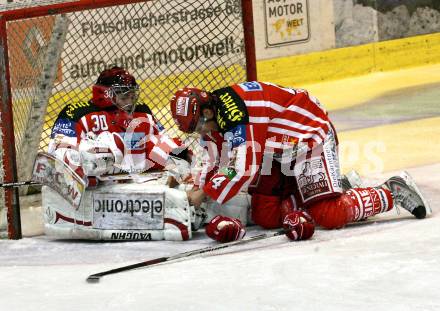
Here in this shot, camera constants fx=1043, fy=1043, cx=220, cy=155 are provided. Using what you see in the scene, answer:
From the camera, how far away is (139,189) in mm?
4262

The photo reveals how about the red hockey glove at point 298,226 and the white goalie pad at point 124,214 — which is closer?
the red hockey glove at point 298,226

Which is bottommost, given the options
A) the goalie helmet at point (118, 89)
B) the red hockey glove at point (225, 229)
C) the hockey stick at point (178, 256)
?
the hockey stick at point (178, 256)

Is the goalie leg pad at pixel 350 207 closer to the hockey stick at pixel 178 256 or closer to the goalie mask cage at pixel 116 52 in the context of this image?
the hockey stick at pixel 178 256

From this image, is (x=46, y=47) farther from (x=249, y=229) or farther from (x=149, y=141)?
(x=249, y=229)

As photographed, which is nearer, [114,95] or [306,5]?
[114,95]

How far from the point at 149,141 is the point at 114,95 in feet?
1.11

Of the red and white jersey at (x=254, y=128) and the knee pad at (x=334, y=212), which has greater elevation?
the red and white jersey at (x=254, y=128)

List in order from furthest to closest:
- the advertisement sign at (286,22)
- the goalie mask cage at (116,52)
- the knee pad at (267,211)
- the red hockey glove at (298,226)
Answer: the advertisement sign at (286,22)
the goalie mask cage at (116,52)
the knee pad at (267,211)
the red hockey glove at (298,226)

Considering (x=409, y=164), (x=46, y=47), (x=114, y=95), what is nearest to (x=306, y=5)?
(x=409, y=164)

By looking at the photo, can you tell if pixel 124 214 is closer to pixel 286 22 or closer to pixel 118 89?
pixel 118 89

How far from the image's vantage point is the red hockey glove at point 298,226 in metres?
3.94

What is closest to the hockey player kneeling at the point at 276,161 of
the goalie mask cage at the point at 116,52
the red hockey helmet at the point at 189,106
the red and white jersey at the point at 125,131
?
the red hockey helmet at the point at 189,106

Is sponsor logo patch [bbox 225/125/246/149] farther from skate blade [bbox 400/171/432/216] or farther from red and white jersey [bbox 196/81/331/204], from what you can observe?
skate blade [bbox 400/171/432/216]

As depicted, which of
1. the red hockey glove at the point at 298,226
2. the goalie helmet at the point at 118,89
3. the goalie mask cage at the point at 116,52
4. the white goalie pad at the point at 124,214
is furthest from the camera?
the goalie mask cage at the point at 116,52
